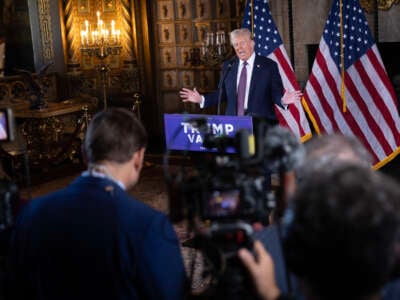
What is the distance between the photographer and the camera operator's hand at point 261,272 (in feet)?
5.18

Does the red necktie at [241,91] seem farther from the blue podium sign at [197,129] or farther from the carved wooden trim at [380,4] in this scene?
the carved wooden trim at [380,4]

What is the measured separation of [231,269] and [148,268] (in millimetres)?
353

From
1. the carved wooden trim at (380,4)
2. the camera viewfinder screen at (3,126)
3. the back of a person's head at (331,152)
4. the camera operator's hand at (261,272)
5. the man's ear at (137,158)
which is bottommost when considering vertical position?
the camera operator's hand at (261,272)

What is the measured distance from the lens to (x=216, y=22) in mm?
8953

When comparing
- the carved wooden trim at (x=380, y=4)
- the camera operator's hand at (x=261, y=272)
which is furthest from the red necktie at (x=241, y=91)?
the camera operator's hand at (x=261, y=272)

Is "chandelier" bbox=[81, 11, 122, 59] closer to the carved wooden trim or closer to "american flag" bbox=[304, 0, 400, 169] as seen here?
"american flag" bbox=[304, 0, 400, 169]

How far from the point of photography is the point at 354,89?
20.9ft

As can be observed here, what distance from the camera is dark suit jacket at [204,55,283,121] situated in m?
5.45

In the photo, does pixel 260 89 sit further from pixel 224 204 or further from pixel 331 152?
pixel 224 204

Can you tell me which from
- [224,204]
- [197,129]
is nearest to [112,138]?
[224,204]

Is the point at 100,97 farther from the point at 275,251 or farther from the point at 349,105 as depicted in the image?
the point at 275,251

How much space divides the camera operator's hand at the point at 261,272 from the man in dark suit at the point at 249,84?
3.84 meters

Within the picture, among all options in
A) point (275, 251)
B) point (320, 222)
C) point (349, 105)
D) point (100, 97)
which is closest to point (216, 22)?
point (100, 97)

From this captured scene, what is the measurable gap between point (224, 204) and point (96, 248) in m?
0.44
